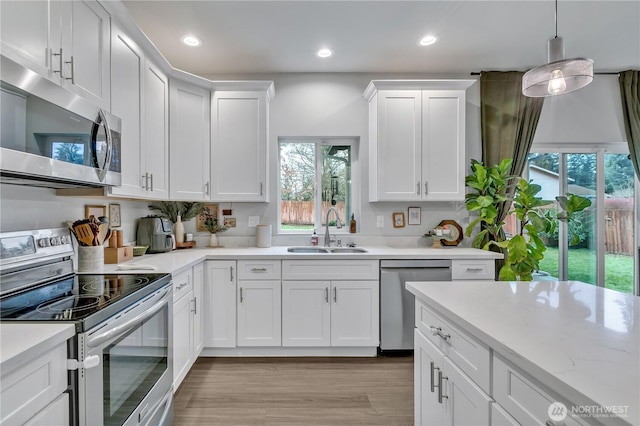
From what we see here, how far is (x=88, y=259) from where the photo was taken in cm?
178

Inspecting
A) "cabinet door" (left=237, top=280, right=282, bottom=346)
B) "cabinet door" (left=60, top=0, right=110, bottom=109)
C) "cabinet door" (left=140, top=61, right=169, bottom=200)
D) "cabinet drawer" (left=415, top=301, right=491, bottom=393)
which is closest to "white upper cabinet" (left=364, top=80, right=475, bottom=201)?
"cabinet door" (left=237, top=280, right=282, bottom=346)

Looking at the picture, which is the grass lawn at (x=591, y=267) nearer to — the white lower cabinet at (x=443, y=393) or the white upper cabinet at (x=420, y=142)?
the white upper cabinet at (x=420, y=142)

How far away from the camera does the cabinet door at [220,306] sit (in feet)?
8.48

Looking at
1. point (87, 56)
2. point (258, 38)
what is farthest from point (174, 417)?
point (258, 38)

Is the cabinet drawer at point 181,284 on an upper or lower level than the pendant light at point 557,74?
lower

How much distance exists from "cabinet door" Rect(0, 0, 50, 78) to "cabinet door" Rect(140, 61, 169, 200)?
0.91m

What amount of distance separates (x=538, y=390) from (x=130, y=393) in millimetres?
1526

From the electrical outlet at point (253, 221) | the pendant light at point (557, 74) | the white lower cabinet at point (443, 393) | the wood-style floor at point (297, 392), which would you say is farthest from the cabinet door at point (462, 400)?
the electrical outlet at point (253, 221)

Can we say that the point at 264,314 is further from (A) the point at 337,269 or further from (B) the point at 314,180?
(B) the point at 314,180

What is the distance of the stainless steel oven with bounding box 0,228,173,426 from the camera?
1.04 metres

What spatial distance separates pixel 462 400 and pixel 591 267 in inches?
139

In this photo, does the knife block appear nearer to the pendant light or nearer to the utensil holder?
the utensil holder

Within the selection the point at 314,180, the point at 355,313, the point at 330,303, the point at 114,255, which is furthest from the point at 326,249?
the point at 114,255

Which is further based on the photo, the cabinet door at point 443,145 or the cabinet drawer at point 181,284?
the cabinet door at point 443,145
